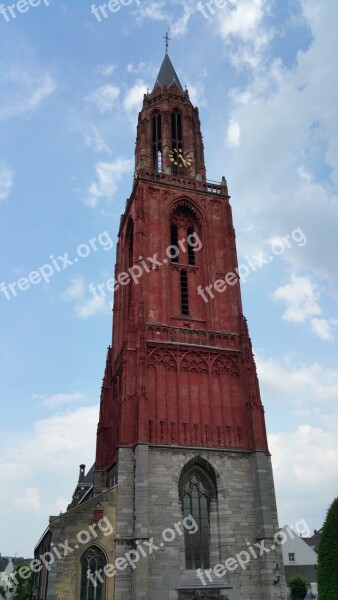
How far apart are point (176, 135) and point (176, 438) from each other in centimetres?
2564

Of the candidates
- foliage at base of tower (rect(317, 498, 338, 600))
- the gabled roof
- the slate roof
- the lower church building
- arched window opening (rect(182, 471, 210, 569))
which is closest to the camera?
foliage at base of tower (rect(317, 498, 338, 600))

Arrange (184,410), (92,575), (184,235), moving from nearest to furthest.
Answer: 1. (92,575)
2. (184,410)
3. (184,235)

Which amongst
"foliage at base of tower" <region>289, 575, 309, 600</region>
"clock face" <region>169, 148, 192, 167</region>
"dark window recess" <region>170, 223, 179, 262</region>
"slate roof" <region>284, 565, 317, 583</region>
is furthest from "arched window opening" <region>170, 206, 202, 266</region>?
"slate roof" <region>284, 565, 317, 583</region>

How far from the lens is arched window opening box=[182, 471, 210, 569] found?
2520cm

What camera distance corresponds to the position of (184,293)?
33188 millimetres

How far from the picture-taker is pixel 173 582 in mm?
23719

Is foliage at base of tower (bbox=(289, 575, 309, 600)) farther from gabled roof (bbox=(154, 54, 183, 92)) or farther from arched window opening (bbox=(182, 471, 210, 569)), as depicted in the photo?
gabled roof (bbox=(154, 54, 183, 92))

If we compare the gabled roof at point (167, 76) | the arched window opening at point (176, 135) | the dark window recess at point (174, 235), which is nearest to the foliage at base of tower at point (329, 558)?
the dark window recess at point (174, 235)

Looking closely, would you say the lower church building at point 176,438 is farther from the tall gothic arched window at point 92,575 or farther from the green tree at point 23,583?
the green tree at point 23,583

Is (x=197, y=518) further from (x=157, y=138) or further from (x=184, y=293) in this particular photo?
(x=157, y=138)

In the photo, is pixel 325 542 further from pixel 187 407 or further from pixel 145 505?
pixel 187 407

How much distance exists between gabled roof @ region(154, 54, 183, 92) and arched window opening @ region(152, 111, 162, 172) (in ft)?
14.4

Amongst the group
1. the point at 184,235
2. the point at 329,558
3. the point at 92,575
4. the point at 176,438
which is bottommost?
the point at 329,558

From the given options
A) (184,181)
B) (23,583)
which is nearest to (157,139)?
(184,181)
